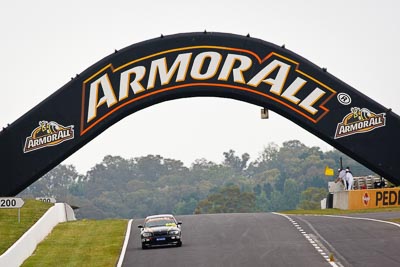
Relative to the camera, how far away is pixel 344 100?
44250mm

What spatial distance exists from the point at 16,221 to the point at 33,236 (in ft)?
26.4

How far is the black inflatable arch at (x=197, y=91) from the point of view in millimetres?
44125

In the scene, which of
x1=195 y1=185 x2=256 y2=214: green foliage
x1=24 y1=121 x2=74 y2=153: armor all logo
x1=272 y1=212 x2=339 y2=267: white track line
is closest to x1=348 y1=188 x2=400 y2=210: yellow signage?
x1=272 y1=212 x2=339 y2=267: white track line

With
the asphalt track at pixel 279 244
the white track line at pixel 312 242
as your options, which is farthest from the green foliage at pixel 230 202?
the white track line at pixel 312 242

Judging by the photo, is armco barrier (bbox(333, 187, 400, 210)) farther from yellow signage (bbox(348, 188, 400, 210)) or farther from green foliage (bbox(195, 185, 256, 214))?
green foliage (bbox(195, 185, 256, 214))

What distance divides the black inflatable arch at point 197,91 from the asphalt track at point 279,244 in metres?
4.25

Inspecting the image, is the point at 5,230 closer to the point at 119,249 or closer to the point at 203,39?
the point at 119,249

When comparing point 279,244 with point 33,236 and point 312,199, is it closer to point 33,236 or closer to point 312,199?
point 33,236

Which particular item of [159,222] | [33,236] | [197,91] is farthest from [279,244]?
[197,91]

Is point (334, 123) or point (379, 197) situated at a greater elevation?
point (334, 123)

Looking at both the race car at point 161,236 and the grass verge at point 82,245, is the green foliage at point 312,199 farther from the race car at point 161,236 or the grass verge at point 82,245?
the race car at point 161,236

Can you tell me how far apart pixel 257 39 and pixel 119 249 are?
12088 mm

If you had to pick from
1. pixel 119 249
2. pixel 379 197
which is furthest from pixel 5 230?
pixel 379 197

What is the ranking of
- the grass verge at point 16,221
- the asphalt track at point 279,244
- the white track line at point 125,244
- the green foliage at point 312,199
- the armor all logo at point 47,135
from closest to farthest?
the asphalt track at point 279,244 < the white track line at point 125,244 < the grass verge at point 16,221 < the armor all logo at point 47,135 < the green foliage at point 312,199
